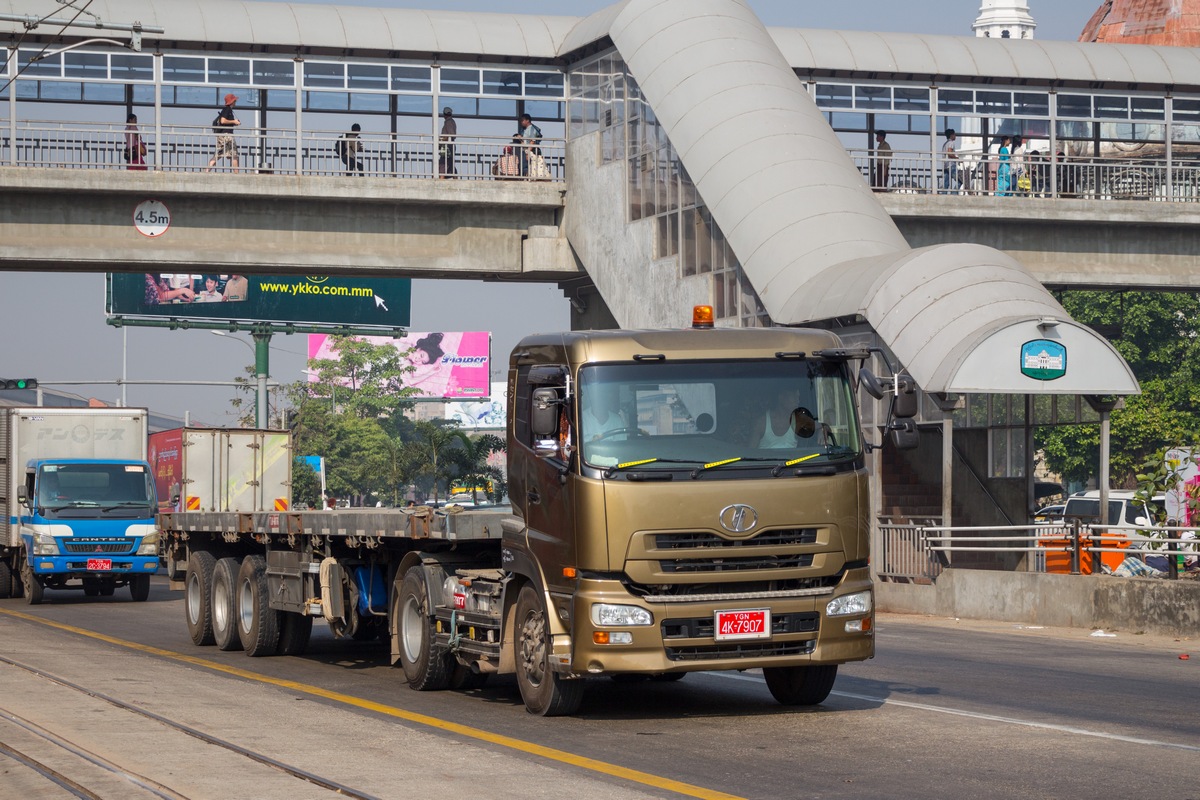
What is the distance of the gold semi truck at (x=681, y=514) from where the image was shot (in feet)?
34.8

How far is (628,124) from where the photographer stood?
3259cm

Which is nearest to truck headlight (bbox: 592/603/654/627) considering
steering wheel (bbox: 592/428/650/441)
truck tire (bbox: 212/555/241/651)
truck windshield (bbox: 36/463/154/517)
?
steering wheel (bbox: 592/428/650/441)

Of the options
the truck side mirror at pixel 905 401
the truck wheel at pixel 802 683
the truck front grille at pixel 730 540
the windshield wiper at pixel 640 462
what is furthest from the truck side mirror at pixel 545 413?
the truck wheel at pixel 802 683

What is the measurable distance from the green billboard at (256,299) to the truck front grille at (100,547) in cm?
4509

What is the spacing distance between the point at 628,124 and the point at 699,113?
2642 mm

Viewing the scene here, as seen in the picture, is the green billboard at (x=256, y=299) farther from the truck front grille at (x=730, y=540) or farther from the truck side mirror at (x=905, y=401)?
the truck front grille at (x=730, y=540)

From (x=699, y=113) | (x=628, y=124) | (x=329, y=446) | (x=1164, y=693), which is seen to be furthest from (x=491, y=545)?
(x=329, y=446)

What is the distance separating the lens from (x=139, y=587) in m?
28.8

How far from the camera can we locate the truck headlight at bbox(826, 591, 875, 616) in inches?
432

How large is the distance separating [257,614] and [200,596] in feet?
6.42

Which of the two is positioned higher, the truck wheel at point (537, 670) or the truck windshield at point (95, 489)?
the truck windshield at point (95, 489)

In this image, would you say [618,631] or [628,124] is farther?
[628,124]

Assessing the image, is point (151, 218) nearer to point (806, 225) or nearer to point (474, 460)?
point (806, 225)

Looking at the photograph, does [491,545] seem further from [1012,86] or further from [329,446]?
[329,446]
